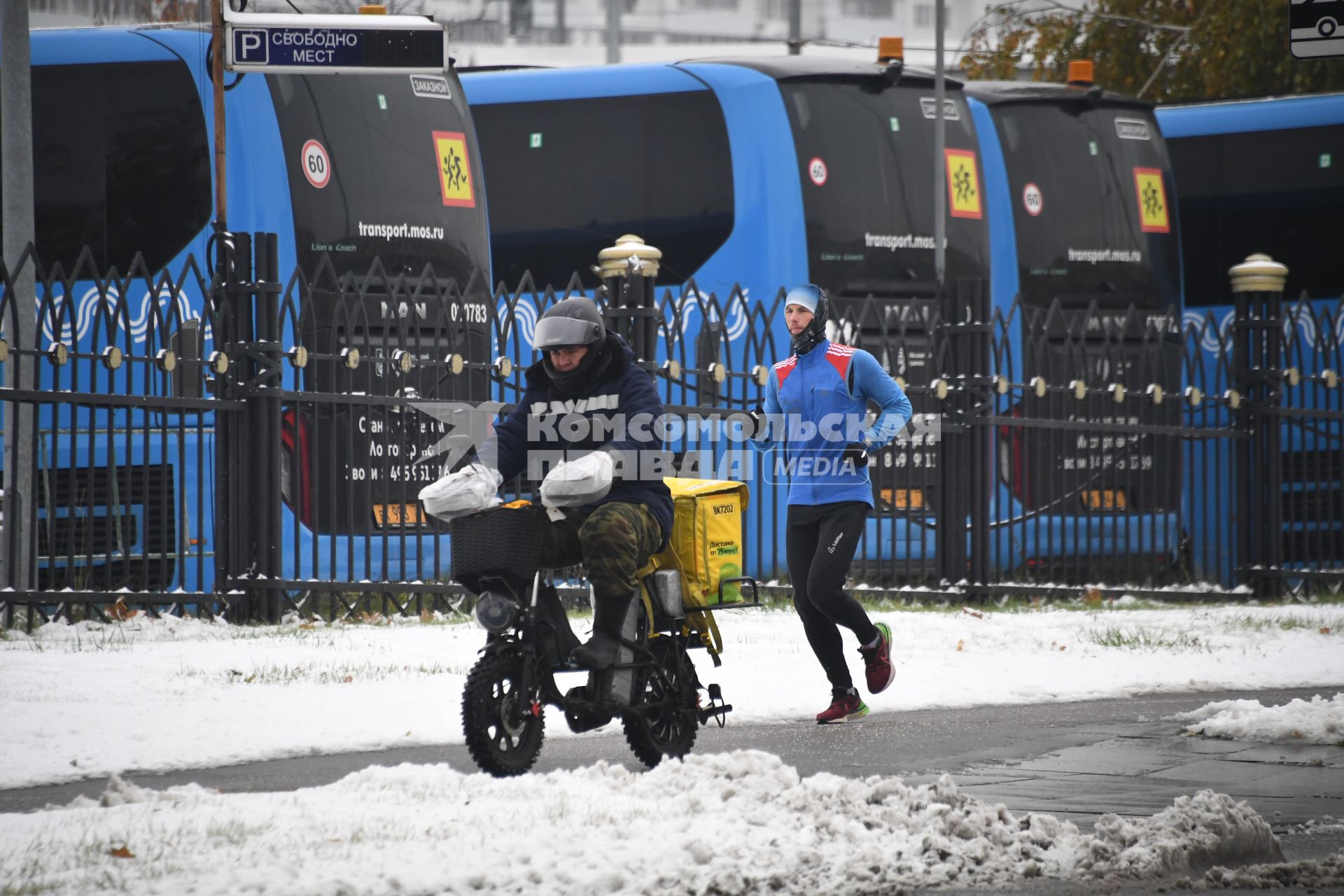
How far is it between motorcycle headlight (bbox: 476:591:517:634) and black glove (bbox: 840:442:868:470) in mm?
2314

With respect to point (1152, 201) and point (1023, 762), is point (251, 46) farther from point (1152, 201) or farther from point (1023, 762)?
point (1152, 201)

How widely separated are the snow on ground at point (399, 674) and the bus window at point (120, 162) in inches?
162

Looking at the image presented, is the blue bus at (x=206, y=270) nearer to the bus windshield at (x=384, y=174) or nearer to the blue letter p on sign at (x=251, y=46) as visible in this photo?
the bus windshield at (x=384, y=174)

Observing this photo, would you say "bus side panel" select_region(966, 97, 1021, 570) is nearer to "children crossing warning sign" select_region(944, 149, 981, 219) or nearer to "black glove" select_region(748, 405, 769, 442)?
"children crossing warning sign" select_region(944, 149, 981, 219)

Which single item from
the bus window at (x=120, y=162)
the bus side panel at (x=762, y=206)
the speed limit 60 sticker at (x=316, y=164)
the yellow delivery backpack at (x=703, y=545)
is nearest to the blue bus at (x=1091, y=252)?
the bus side panel at (x=762, y=206)

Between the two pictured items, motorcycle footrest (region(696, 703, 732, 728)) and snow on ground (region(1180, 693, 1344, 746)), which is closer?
motorcycle footrest (region(696, 703, 732, 728))

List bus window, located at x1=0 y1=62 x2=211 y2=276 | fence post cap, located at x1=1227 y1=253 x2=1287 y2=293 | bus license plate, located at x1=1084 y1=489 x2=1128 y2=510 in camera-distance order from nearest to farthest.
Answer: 1. bus window, located at x1=0 y1=62 x2=211 y2=276
2. fence post cap, located at x1=1227 y1=253 x2=1287 y2=293
3. bus license plate, located at x1=1084 y1=489 x2=1128 y2=510

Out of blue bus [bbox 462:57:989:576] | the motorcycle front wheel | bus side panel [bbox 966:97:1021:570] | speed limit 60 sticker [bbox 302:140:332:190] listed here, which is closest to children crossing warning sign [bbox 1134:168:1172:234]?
bus side panel [bbox 966:97:1021:570]

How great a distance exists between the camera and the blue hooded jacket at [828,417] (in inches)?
334

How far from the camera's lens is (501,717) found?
20.9ft

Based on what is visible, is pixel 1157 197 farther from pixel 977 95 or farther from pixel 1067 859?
pixel 1067 859

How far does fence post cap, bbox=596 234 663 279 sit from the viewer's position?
41.8ft

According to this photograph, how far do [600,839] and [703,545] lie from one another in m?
2.18

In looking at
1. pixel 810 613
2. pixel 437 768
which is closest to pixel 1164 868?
pixel 437 768
